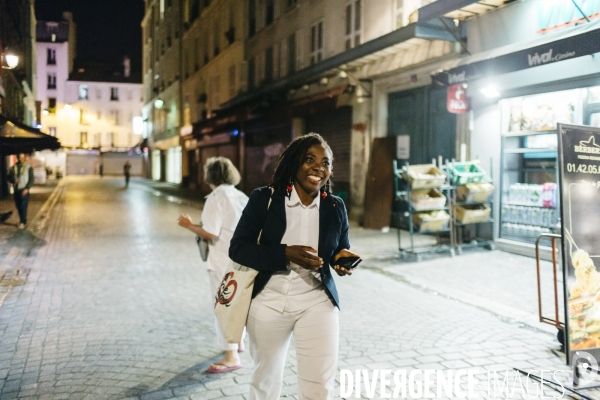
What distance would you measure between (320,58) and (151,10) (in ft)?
117

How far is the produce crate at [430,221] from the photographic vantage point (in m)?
9.44

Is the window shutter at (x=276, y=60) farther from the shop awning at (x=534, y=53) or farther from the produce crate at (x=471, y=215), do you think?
the produce crate at (x=471, y=215)

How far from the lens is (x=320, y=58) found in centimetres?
1827

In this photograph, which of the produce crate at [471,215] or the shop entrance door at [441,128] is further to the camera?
the shop entrance door at [441,128]

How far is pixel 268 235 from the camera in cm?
278

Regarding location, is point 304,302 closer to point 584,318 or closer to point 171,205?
point 584,318

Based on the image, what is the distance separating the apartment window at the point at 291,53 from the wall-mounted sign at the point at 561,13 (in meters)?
12.3

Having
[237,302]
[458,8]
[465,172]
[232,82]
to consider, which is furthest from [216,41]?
[237,302]

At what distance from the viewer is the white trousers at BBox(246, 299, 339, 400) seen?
2.71 meters

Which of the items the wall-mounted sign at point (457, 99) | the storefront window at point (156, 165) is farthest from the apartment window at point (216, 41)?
the wall-mounted sign at point (457, 99)

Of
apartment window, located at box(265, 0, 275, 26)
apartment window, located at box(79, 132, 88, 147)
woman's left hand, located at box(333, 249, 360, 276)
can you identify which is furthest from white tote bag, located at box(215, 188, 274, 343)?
apartment window, located at box(79, 132, 88, 147)

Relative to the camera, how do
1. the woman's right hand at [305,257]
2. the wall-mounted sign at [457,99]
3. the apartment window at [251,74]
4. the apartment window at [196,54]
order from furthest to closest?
the apartment window at [196,54] < the apartment window at [251,74] < the wall-mounted sign at [457,99] < the woman's right hand at [305,257]

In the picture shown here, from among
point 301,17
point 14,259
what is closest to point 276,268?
point 14,259

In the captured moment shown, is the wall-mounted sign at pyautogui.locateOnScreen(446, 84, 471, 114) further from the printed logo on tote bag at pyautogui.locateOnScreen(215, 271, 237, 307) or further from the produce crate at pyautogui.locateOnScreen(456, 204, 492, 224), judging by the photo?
the printed logo on tote bag at pyautogui.locateOnScreen(215, 271, 237, 307)
